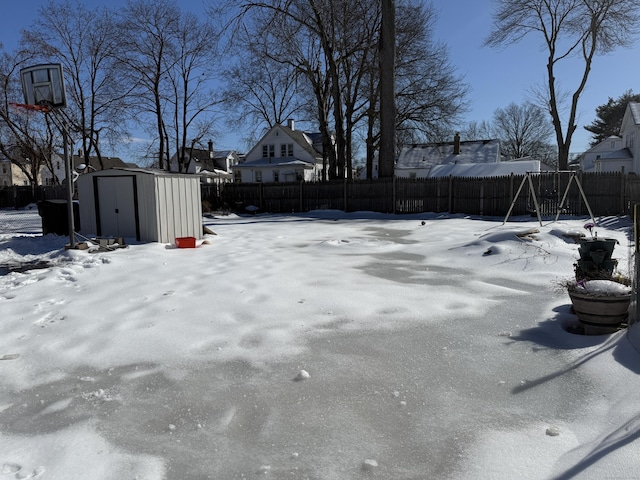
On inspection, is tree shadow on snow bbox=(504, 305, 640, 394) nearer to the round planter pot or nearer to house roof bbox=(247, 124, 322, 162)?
the round planter pot

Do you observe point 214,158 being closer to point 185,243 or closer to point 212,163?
point 212,163

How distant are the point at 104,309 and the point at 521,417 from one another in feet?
15.2

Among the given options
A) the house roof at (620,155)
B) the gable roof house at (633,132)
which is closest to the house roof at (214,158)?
the house roof at (620,155)

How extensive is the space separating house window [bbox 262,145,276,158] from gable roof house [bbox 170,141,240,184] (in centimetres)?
1062

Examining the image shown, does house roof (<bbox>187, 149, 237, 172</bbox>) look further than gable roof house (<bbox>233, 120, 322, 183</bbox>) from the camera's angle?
Yes

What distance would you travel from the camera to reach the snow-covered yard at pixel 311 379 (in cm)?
265

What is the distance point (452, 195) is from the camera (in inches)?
794

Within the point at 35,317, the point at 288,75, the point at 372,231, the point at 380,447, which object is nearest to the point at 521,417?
the point at 380,447

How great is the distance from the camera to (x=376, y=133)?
3200 centimetres

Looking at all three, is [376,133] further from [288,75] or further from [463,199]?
[463,199]

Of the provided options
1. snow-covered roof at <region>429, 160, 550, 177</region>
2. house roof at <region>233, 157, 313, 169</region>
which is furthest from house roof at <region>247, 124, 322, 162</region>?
snow-covered roof at <region>429, 160, 550, 177</region>

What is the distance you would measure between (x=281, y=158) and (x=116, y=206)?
33.0 meters

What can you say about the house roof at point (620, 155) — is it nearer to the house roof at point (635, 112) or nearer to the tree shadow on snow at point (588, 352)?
the house roof at point (635, 112)

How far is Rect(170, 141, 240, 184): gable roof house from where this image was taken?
56.7 m
